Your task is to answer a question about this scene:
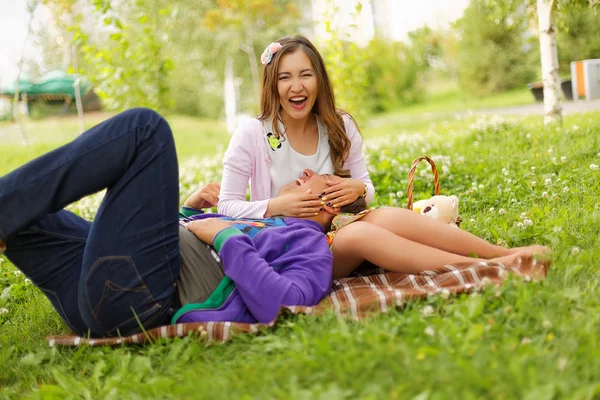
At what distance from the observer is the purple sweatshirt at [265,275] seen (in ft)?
7.57

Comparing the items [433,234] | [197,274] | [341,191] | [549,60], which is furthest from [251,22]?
[197,274]

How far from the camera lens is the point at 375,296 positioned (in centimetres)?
237

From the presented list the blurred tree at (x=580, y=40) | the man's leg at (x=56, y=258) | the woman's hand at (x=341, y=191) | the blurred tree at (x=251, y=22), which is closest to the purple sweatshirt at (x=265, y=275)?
the woman's hand at (x=341, y=191)

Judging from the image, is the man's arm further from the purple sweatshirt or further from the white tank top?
the white tank top

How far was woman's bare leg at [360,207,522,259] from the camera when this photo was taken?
Result: 2.65 m

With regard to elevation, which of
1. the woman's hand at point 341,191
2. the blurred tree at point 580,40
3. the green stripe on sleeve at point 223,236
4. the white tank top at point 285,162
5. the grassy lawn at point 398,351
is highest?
the blurred tree at point 580,40

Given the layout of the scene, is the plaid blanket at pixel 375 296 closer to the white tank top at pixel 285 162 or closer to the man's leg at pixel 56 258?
the man's leg at pixel 56 258

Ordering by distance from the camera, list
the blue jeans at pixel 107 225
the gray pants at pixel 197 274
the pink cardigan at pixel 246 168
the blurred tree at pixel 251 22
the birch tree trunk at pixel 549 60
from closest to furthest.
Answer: the blue jeans at pixel 107 225, the gray pants at pixel 197 274, the pink cardigan at pixel 246 168, the birch tree trunk at pixel 549 60, the blurred tree at pixel 251 22

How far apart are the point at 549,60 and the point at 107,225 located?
5.66 m

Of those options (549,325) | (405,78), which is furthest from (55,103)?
(549,325)

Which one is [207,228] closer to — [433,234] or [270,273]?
[270,273]

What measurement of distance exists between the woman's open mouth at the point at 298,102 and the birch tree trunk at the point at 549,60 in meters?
4.13

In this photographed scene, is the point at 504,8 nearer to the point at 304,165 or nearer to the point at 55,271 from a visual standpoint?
the point at 304,165

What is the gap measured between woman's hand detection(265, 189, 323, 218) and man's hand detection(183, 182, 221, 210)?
16.9 inches
